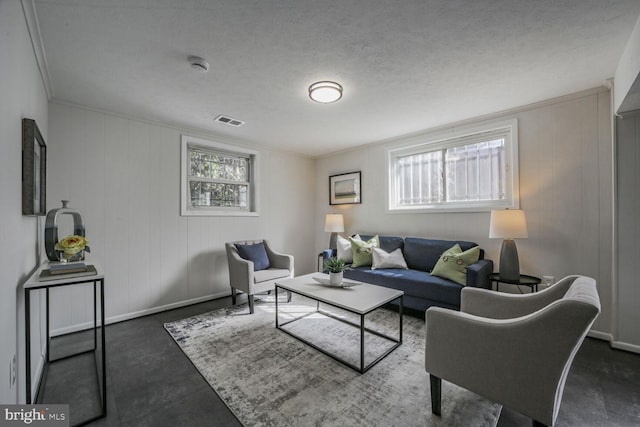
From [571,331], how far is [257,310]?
2936 mm

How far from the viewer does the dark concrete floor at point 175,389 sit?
1.56 metres

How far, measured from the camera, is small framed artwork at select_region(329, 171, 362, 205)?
4.54 meters

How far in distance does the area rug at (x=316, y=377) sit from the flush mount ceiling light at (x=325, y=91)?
233cm

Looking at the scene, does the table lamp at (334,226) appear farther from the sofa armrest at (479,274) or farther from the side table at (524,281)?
the side table at (524,281)

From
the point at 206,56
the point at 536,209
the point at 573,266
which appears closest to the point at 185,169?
the point at 206,56

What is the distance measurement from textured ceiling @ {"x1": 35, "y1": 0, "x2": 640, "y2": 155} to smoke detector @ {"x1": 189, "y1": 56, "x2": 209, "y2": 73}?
0.20 feet

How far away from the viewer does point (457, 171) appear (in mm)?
3551

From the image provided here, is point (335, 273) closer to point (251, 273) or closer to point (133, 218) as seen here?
point (251, 273)

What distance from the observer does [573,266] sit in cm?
262

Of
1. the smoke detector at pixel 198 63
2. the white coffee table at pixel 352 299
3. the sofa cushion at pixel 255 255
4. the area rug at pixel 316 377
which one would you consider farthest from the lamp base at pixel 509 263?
the smoke detector at pixel 198 63

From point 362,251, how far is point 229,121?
8.26 ft

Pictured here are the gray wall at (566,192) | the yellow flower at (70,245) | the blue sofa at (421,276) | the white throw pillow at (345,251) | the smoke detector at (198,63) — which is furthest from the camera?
the white throw pillow at (345,251)

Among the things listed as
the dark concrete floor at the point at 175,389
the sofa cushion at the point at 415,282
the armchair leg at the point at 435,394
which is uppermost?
the sofa cushion at the point at 415,282

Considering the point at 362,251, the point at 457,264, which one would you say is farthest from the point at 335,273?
the point at 457,264
